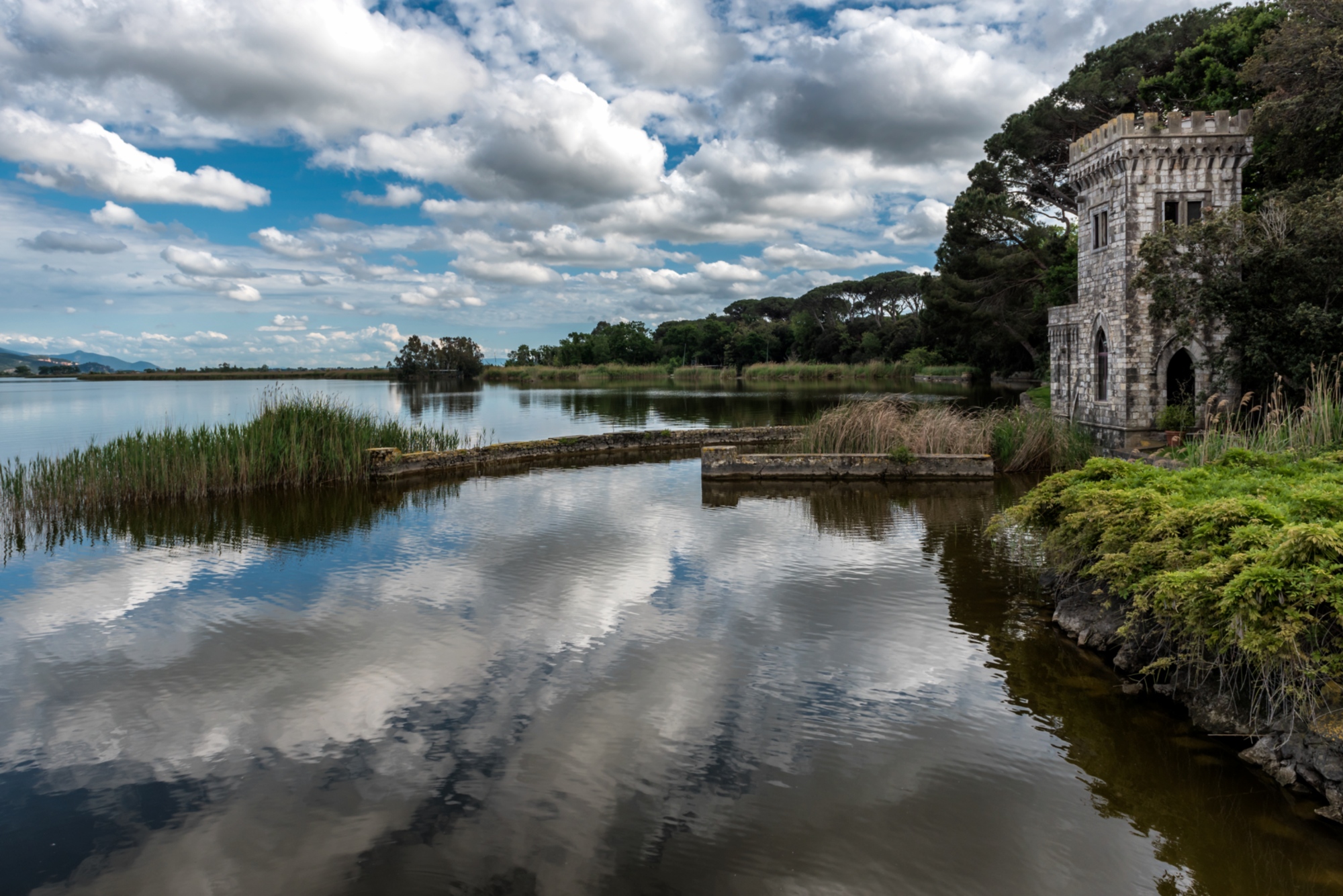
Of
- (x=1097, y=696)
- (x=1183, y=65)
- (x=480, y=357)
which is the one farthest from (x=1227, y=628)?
(x=480, y=357)

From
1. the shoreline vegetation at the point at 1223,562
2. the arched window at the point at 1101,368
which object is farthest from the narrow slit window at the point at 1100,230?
the shoreline vegetation at the point at 1223,562

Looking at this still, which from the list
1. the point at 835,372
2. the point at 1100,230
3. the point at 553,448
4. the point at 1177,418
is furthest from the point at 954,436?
the point at 835,372

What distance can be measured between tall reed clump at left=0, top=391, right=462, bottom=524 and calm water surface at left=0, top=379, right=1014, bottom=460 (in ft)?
6.74

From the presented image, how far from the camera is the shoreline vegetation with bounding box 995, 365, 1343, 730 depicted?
4.05 metres

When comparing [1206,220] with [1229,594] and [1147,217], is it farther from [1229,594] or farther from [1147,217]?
[1229,594]

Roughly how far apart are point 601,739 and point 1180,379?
18513mm

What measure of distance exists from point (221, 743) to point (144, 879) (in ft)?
4.15

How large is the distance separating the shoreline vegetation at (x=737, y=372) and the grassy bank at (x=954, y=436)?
40.7 metres

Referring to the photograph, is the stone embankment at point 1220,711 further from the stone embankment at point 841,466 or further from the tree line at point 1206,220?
the tree line at point 1206,220

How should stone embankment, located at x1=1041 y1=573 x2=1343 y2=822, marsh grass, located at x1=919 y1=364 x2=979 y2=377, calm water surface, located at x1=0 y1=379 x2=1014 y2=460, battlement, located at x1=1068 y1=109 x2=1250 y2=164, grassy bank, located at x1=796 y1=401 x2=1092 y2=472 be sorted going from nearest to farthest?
1. stone embankment, located at x1=1041 y1=573 x2=1343 y2=822
2. grassy bank, located at x1=796 y1=401 x2=1092 y2=472
3. battlement, located at x1=1068 y1=109 x2=1250 y2=164
4. calm water surface, located at x1=0 y1=379 x2=1014 y2=460
5. marsh grass, located at x1=919 y1=364 x2=979 y2=377

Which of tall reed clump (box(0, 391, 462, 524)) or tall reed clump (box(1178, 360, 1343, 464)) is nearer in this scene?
tall reed clump (box(1178, 360, 1343, 464))

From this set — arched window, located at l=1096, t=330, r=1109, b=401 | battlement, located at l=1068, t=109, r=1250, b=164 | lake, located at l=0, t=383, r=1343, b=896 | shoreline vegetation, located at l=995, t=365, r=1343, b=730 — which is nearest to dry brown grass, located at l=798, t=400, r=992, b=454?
arched window, located at l=1096, t=330, r=1109, b=401

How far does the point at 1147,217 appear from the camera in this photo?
54.4 feet

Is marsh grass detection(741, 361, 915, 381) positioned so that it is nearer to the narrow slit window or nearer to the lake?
the narrow slit window
